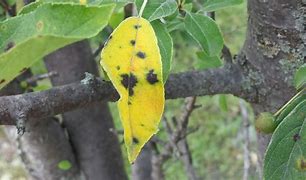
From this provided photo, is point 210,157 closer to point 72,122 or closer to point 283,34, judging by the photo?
point 72,122

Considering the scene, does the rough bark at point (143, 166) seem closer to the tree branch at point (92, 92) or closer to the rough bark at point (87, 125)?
the rough bark at point (87, 125)

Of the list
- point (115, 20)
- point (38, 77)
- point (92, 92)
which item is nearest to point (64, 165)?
point (38, 77)

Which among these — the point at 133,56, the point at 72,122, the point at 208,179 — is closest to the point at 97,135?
the point at 72,122

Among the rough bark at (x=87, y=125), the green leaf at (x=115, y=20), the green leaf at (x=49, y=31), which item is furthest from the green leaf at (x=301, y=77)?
the rough bark at (x=87, y=125)

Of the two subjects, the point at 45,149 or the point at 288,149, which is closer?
the point at 288,149

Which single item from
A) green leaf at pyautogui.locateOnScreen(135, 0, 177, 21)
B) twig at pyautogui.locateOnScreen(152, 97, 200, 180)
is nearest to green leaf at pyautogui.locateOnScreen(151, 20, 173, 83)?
green leaf at pyautogui.locateOnScreen(135, 0, 177, 21)

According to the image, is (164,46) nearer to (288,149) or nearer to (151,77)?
(151,77)

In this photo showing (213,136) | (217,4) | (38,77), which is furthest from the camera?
(213,136)
